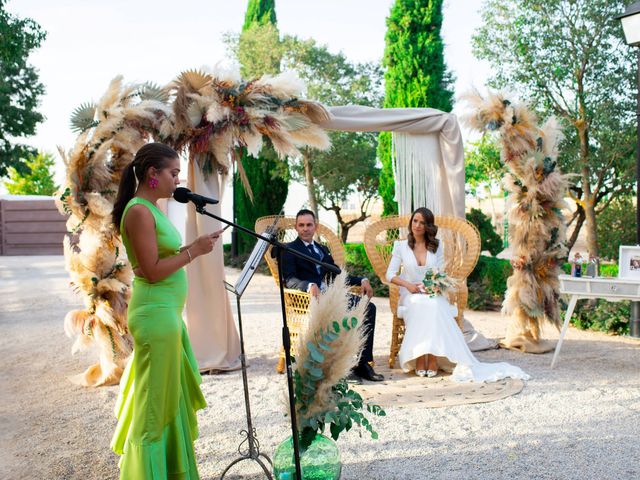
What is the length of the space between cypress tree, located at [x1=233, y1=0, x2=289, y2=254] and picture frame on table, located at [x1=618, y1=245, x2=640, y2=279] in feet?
35.5

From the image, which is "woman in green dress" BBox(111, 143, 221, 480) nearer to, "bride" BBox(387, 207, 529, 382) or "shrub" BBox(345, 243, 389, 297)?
"bride" BBox(387, 207, 529, 382)

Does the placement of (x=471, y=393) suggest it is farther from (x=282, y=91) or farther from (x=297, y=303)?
(x=282, y=91)

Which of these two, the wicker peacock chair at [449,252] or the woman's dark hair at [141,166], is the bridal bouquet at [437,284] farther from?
the woman's dark hair at [141,166]

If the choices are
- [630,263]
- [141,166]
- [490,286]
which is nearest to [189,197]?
[141,166]

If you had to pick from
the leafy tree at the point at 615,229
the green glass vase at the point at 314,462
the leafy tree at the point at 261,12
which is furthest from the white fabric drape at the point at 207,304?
the leafy tree at the point at 261,12

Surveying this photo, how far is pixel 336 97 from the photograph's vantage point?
54.6ft

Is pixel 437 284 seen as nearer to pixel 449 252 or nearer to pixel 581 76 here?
pixel 449 252

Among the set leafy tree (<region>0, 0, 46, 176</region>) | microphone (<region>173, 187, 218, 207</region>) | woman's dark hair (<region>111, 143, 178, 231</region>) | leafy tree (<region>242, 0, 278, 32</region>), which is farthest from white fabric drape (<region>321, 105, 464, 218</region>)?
leafy tree (<region>0, 0, 46, 176</region>)

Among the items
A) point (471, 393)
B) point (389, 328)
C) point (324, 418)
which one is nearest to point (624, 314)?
point (389, 328)

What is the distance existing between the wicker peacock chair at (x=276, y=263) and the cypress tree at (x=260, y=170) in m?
8.21

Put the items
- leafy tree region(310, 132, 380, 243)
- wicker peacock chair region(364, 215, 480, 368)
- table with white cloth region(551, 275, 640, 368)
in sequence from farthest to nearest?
leafy tree region(310, 132, 380, 243) < wicker peacock chair region(364, 215, 480, 368) < table with white cloth region(551, 275, 640, 368)

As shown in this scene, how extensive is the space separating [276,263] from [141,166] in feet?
11.1

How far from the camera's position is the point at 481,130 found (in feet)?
21.4

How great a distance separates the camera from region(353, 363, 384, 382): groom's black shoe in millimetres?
5363
